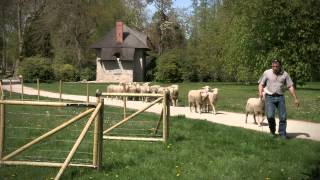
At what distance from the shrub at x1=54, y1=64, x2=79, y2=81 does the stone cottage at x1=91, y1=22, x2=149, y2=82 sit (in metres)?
5.21

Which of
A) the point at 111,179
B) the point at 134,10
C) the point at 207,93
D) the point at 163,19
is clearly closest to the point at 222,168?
the point at 111,179

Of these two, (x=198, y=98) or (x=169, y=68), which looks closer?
(x=198, y=98)

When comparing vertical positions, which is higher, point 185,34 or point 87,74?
point 185,34

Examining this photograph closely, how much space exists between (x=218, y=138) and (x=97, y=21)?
66.4 metres

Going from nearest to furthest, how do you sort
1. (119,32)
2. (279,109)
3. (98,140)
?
(98,140), (279,109), (119,32)

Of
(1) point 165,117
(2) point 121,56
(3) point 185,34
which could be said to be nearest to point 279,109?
(1) point 165,117

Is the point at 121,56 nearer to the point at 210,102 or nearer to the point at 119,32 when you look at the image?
the point at 119,32

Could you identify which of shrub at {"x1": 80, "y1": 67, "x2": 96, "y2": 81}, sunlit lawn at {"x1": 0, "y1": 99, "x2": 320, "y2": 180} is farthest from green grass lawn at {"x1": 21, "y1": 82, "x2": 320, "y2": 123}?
shrub at {"x1": 80, "y1": 67, "x2": 96, "y2": 81}

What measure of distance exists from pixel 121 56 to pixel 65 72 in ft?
26.5

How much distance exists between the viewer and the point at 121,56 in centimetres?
6838

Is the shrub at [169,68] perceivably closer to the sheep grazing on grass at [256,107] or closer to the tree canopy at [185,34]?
the tree canopy at [185,34]

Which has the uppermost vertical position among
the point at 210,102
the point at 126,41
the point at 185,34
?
the point at 185,34

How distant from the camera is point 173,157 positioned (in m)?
11.5

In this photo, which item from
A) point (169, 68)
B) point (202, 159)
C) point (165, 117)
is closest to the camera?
point (202, 159)
